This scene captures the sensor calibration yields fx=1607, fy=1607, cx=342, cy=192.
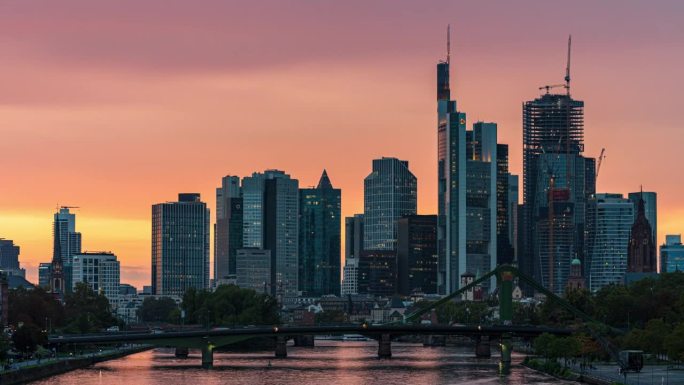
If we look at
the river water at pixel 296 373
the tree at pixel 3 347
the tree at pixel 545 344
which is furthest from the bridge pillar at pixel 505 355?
the tree at pixel 3 347

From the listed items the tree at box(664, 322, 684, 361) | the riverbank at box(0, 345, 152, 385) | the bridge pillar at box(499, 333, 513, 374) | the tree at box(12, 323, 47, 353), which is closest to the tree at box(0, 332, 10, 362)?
the tree at box(12, 323, 47, 353)

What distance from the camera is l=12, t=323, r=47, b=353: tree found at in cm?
17288

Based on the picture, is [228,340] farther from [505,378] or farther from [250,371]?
[505,378]

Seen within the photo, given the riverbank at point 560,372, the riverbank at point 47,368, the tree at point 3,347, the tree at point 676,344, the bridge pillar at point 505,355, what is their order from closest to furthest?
the riverbank at point 47,368, the riverbank at point 560,372, the tree at point 676,344, the tree at point 3,347, the bridge pillar at point 505,355

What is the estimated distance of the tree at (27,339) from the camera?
567 feet

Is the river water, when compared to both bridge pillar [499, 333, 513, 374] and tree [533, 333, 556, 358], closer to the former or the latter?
bridge pillar [499, 333, 513, 374]

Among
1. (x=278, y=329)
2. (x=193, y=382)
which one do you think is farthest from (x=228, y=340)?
(x=193, y=382)

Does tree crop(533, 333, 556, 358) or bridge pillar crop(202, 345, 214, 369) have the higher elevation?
tree crop(533, 333, 556, 358)

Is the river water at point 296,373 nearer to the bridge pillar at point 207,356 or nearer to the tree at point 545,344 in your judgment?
the bridge pillar at point 207,356

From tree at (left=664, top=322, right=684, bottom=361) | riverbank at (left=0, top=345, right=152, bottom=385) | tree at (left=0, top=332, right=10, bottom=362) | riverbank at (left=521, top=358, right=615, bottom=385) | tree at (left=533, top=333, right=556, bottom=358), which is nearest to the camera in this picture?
riverbank at (left=0, top=345, right=152, bottom=385)

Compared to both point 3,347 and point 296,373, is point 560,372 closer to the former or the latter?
point 296,373

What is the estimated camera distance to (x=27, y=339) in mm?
172875

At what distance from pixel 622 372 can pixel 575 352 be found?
3190 cm

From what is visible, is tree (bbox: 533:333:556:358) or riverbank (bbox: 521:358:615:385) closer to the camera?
riverbank (bbox: 521:358:615:385)
